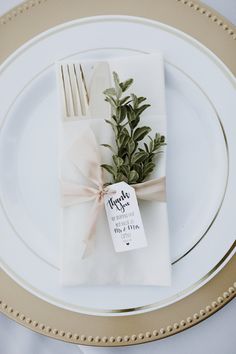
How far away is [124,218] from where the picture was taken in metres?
0.77

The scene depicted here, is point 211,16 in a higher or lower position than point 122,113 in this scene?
higher

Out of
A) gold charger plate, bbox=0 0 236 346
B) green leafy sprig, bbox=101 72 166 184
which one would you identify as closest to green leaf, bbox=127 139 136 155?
green leafy sprig, bbox=101 72 166 184

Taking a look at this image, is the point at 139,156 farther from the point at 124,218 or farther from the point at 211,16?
the point at 211,16

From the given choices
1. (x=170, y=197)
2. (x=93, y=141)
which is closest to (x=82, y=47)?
A: (x=93, y=141)

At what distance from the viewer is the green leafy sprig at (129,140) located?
0.77 meters

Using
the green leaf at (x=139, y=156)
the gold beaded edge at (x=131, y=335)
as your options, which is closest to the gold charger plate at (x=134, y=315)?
the gold beaded edge at (x=131, y=335)

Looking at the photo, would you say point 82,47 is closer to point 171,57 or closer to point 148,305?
point 171,57

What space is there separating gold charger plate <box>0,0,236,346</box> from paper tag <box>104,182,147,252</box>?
0.13m

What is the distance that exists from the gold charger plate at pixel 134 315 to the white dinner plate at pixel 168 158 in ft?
0.05

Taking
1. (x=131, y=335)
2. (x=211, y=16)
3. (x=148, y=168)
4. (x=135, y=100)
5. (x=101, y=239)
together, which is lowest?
(x=131, y=335)

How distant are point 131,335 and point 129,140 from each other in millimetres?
321

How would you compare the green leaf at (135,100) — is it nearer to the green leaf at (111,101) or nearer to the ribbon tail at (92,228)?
the green leaf at (111,101)

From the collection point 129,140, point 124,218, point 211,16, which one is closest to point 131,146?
point 129,140

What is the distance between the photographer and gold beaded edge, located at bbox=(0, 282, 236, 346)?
0.80 m
